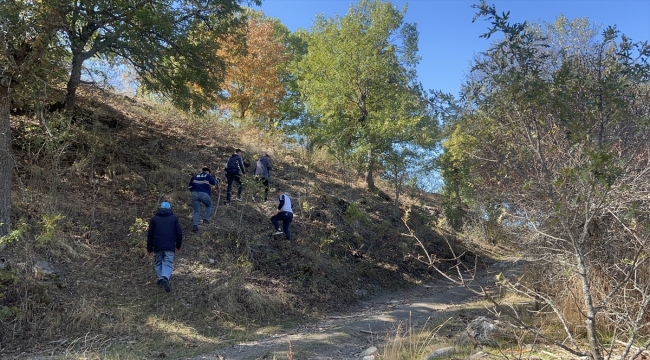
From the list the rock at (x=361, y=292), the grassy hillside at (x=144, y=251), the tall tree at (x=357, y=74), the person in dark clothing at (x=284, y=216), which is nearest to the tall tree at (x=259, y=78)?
the tall tree at (x=357, y=74)

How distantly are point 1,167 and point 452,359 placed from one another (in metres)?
8.40

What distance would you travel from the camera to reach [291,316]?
8.66 m

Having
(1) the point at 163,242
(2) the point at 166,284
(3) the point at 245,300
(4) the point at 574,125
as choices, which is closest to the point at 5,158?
(1) the point at 163,242

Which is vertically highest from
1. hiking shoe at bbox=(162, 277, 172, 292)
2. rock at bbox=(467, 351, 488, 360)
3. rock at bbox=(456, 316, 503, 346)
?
rock at bbox=(456, 316, 503, 346)

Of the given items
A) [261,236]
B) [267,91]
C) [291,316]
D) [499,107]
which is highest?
[267,91]

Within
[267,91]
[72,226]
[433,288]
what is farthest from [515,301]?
[267,91]

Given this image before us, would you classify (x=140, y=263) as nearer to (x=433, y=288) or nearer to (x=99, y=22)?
(x=99, y=22)

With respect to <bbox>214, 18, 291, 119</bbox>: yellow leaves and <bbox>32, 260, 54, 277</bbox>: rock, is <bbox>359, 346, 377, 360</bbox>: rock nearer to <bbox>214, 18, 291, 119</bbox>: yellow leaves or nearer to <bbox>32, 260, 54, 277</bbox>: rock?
<bbox>32, 260, 54, 277</bbox>: rock

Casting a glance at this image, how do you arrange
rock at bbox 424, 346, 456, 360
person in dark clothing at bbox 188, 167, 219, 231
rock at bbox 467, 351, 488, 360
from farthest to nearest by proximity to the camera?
person in dark clothing at bbox 188, 167, 219, 231, rock at bbox 424, 346, 456, 360, rock at bbox 467, 351, 488, 360

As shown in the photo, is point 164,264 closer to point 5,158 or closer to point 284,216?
point 5,158

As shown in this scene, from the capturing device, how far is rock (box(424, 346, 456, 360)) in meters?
5.27

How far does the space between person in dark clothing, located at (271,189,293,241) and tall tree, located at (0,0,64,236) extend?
5.70 m

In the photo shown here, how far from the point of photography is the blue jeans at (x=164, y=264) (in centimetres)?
772

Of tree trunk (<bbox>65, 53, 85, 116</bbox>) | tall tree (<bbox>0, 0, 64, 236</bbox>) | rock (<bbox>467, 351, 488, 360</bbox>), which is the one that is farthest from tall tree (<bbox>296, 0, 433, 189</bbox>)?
rock (<bbox>467, 351, 488, 360</bbox>)
